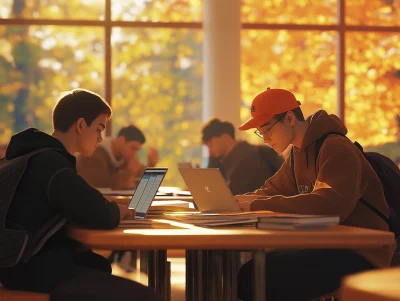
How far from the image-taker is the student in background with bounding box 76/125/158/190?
720 centimetres

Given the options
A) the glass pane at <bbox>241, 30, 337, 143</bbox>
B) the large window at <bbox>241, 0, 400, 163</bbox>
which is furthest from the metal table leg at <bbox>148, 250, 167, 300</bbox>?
the large window at <bbox>241, 0, 400, 163</bbox>

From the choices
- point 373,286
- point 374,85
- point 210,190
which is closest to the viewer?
point 373,286

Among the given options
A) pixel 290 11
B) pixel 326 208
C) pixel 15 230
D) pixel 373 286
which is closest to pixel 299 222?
pixel 326 208

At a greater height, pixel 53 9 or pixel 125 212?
pixel 53 9

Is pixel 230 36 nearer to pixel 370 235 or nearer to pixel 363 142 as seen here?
pixel 363 142

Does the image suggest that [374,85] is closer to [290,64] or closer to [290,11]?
[290,64]

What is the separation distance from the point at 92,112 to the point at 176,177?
6956 millimetres

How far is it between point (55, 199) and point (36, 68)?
7.42m

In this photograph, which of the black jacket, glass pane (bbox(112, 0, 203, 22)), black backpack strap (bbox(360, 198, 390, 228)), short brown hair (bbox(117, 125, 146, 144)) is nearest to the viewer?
the black jacket

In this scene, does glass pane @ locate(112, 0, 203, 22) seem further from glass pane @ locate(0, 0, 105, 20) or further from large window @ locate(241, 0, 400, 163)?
large window @ locate(241, 0, 400, 163)

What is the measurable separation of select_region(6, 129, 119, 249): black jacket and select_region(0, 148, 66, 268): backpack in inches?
0.8

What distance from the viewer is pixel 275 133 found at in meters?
3.79

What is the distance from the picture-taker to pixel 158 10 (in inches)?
408

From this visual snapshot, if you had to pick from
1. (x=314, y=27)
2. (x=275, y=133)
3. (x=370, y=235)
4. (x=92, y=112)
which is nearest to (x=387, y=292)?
(x=370, y=235)
